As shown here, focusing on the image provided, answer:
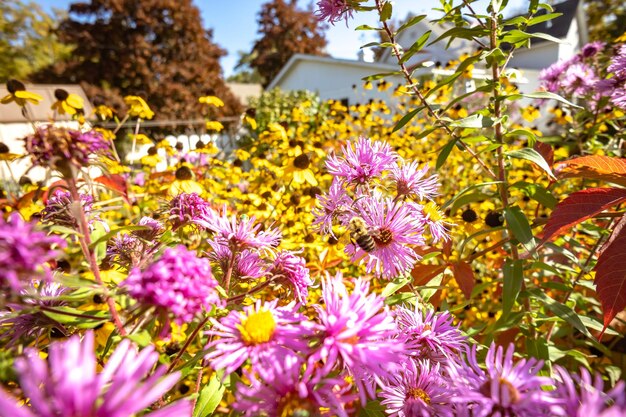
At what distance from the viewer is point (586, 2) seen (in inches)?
567

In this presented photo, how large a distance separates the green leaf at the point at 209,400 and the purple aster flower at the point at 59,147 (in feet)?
1.38

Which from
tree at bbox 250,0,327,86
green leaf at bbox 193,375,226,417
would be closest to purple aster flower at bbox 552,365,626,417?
green leaf at bbox 193,375,226,417

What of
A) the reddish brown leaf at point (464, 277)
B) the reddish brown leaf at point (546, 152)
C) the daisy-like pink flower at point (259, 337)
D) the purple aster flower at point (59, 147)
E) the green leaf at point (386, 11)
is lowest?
the reddish brown leaf at point (464, 277)

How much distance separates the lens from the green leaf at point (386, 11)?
902 millimetres

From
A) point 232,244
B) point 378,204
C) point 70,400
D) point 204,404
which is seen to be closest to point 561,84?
point 378,204

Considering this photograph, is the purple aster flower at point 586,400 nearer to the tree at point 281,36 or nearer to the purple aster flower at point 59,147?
the purple aster flower at point 59,147

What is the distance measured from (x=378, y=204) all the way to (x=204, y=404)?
520mm

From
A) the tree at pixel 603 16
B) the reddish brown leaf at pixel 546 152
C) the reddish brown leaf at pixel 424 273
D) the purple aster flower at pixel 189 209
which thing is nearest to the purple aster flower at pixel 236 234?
the purple aster flower at pixel 189 209

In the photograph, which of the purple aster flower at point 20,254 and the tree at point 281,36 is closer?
the purple aster flower at point 20,254

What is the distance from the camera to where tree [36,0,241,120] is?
11.2 meters

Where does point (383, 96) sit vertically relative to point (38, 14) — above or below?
below

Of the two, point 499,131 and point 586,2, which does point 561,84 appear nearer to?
point 499,131

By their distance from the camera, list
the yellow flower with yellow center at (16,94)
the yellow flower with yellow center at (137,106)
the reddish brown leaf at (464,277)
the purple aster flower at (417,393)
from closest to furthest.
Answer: the purple aster flower at (417,393), the reddish brown leaf at (464,277), the yellow flower with yellow center at (16,94), the yellow flower with yellow center at (137,106)

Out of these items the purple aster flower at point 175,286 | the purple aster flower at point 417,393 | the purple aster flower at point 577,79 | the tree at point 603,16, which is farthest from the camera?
the tree at point 603,16
